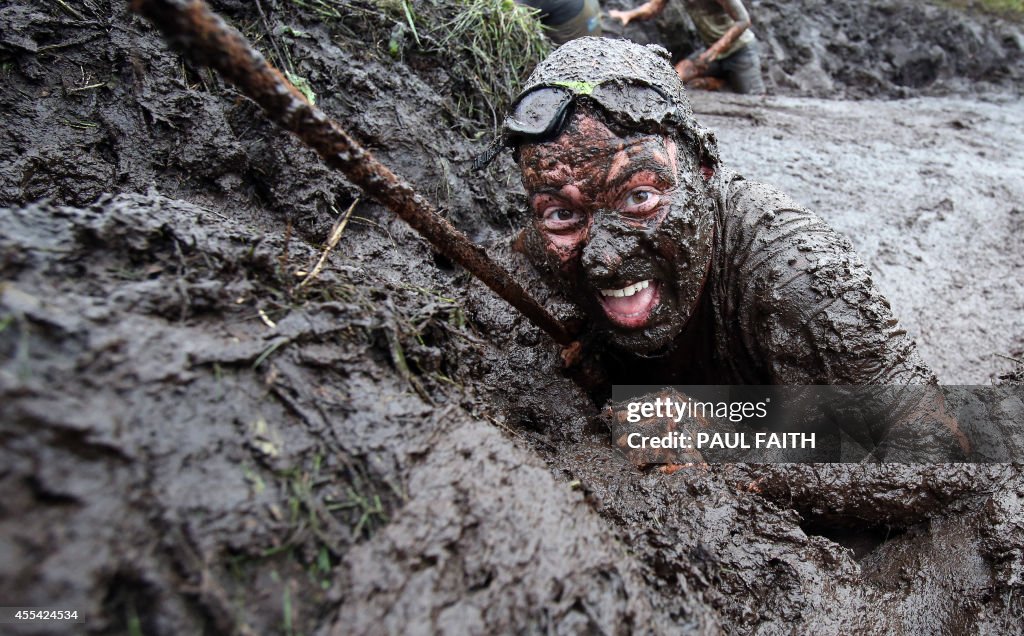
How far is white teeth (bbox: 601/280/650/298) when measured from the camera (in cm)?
190

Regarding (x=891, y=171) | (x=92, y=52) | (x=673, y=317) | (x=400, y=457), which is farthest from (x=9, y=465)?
(x=891, y=171)

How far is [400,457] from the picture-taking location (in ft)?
3.95

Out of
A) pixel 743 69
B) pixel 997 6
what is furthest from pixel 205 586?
pixel 997 6

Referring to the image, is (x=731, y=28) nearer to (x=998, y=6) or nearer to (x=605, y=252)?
(x=998, y=6)

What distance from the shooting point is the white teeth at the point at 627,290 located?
1.90 metres

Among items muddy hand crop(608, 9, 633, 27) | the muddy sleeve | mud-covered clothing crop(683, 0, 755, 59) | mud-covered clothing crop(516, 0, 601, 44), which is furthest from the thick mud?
mud-covered clothing crop(683, 0, 755, 59)

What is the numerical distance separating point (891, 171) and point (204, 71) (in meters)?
3.78

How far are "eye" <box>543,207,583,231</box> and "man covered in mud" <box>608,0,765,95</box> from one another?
4.10m

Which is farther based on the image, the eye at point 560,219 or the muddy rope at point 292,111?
the eye at point 560,219

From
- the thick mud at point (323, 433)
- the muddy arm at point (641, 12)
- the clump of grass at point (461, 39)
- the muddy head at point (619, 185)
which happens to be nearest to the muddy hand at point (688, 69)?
the muddy arm at point (641, 12)

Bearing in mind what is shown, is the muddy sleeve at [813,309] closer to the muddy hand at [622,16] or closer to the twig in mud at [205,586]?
the twig in mud at [205,586]

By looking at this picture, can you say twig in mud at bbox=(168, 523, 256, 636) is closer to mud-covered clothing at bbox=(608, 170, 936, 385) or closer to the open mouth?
the open mouth

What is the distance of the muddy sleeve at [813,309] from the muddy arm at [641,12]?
3931mm

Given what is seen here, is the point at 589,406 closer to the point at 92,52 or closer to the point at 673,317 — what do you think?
the point at 673,317
